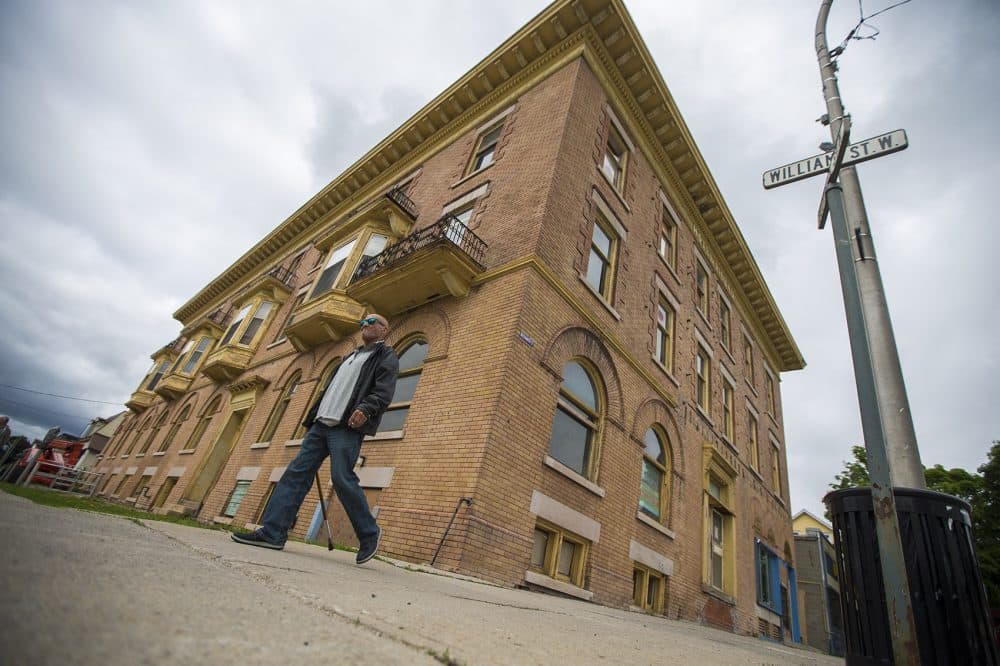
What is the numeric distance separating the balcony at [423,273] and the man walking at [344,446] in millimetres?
4577

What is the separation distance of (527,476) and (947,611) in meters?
5.22

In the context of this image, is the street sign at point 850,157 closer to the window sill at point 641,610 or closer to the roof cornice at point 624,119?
the window sill at point 641,610

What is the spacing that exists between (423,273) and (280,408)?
735 centimetres

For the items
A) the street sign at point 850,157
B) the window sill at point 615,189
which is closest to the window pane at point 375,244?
the window sill at point 615,189

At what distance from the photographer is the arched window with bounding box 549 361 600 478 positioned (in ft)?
27.5

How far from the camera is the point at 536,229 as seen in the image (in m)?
8.91

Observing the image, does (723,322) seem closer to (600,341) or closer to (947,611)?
(600,341)

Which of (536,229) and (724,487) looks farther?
(724,487)

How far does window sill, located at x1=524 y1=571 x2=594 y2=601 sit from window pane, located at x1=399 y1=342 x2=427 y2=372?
4351 mm

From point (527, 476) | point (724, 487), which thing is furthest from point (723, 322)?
point (527, 476)

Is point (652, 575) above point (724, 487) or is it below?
below

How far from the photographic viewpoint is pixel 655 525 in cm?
984

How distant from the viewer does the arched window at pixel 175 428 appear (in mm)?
18453

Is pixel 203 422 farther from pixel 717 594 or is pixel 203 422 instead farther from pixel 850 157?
pixel 850 157
